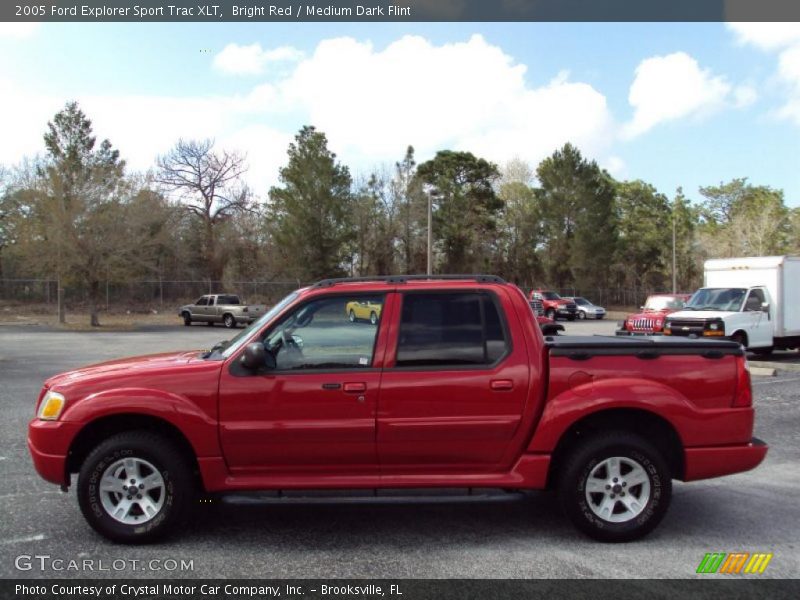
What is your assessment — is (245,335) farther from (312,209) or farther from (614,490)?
(312,209)

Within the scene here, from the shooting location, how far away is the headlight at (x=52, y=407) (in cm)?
466

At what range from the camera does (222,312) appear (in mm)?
33281

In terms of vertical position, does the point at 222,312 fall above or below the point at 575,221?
below

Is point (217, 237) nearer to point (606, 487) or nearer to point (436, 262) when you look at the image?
point (436, 262)

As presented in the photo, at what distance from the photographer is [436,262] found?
169ft

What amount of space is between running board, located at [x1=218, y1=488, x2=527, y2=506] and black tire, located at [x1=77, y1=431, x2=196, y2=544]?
326mm

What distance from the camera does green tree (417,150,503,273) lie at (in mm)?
51531

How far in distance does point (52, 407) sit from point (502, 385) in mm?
3183

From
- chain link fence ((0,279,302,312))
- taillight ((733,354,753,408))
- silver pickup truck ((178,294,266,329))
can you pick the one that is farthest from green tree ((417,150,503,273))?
taillight ((733,354,753,408))

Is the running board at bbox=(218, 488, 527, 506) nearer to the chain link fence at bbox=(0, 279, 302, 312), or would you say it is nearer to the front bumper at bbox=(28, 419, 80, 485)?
the front bumper at bbox=(28, 419, 80, 485)

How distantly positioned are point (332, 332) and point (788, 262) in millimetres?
15784

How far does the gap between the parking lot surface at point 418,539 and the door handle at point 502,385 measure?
0.76 metres

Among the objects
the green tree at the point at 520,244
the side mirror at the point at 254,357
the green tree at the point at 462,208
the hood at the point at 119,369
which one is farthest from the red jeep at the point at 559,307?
the side mirror at the point at 254,357

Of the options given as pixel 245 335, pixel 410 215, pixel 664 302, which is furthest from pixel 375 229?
pixel 245 335
